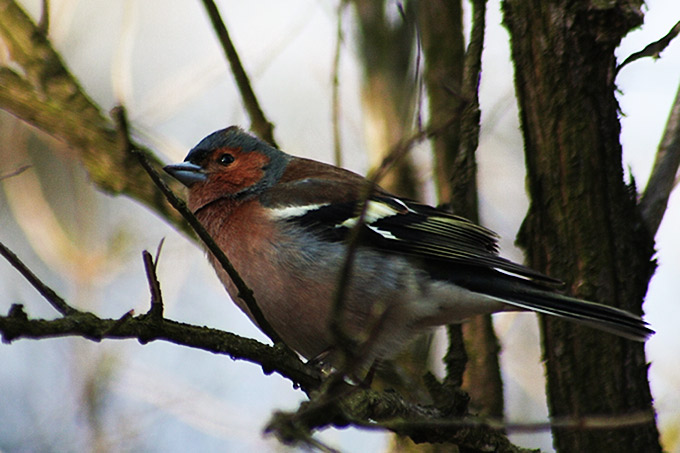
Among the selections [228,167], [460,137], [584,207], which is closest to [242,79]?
[228,167]

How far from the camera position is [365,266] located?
3.92 m

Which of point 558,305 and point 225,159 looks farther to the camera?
point 225,159

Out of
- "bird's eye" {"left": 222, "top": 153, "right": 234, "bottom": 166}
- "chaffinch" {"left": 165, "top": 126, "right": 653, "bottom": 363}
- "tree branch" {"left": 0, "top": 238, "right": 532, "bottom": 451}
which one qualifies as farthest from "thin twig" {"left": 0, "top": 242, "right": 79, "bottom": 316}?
"bird's eye" {"left": 222, "top": 153, "right": 234, "bottom": 166}

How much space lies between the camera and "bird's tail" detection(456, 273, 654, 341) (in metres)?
3.33

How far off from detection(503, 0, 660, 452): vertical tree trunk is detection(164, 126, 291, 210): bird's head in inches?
68.0

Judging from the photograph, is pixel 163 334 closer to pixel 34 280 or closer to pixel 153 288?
pixel 153 288

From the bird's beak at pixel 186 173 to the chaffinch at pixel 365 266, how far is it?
1.27 ft

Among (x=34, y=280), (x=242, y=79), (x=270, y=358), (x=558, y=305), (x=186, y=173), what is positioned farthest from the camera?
(x=186, y=173)

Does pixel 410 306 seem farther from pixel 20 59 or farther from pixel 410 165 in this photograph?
pixel 20 59

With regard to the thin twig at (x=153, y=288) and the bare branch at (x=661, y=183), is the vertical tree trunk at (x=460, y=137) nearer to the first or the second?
the bare branch at (x=661, y=183)

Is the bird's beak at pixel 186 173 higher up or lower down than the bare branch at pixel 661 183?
higher up

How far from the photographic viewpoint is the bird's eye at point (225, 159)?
4.85 metres

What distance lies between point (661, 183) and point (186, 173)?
267 cm

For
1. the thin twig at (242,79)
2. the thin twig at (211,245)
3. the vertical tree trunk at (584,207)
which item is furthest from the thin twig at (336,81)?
the thin twig at (211,245)
